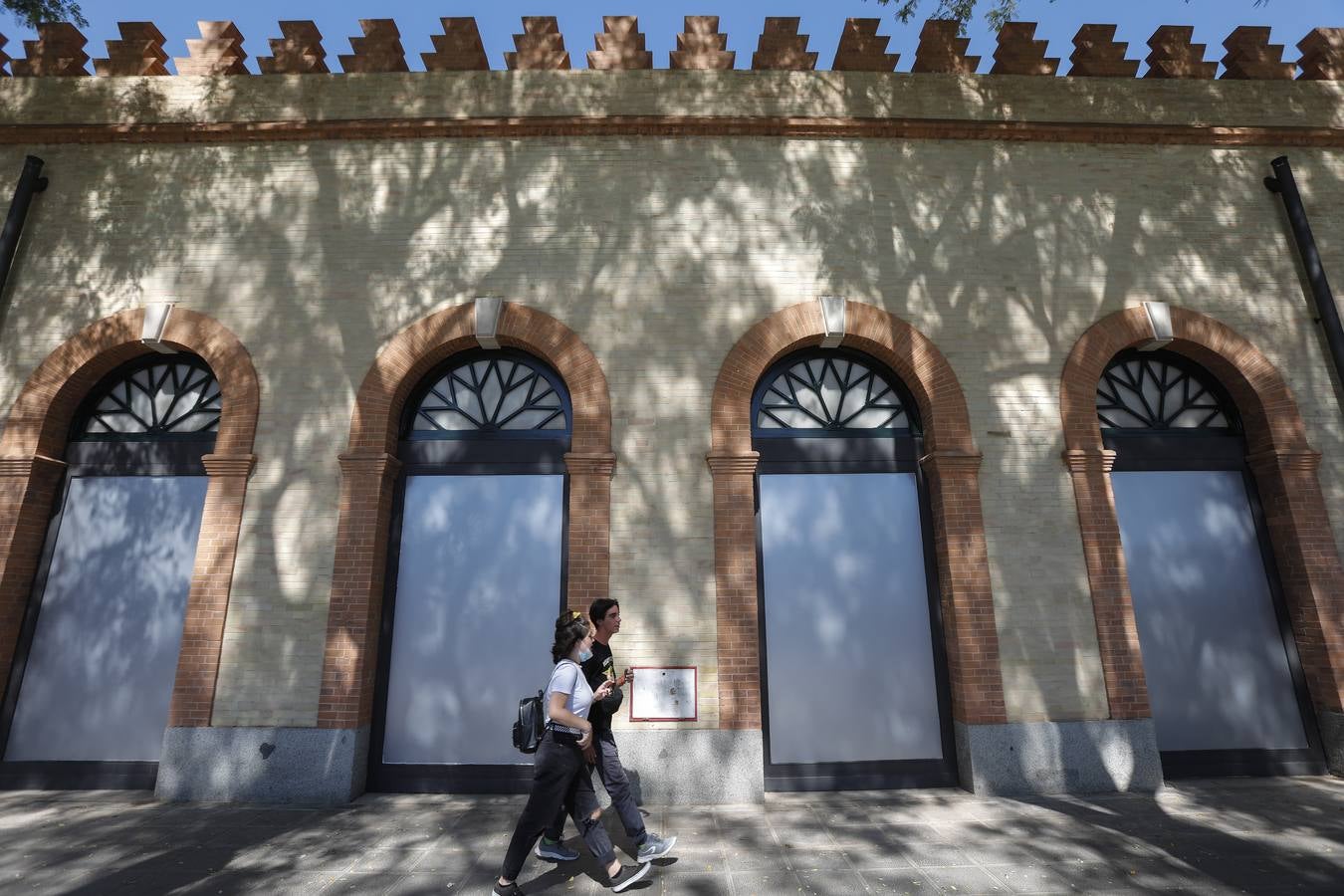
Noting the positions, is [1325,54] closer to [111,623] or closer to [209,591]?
[209,591]

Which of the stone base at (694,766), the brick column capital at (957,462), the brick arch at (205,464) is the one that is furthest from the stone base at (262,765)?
the brick column capital at (957,462)

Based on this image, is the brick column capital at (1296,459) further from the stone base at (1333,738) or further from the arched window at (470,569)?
the arched window at (470,569)

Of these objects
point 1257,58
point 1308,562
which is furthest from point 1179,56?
point 1308,562

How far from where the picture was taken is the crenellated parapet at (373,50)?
25.4ft

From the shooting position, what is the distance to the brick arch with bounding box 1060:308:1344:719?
247 inches

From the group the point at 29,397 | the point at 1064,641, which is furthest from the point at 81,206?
the point at 1064,641

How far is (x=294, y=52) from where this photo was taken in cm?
779

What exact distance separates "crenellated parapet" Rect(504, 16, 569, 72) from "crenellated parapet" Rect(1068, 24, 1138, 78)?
261 inches

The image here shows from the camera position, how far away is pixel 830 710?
20.6 ft

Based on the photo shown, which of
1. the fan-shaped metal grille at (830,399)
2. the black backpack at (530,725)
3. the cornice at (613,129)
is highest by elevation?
the cornice at (613,129)

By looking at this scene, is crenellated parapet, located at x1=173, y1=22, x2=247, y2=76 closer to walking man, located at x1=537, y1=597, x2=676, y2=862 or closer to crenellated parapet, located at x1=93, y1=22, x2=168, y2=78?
crenellated parapet, located at x1=93, y1=22, x2=168, y2=78

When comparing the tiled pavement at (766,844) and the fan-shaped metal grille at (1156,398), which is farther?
the fan-shaped metal grille at (1156,398)

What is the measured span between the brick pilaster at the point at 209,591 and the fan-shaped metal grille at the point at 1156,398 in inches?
378

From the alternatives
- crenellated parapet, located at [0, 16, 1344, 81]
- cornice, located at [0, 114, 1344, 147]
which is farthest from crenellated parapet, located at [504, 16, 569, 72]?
cornice, located at [0, 114, 1344, 147]
